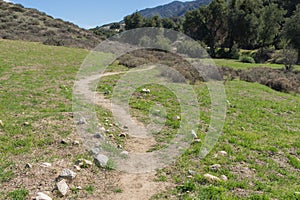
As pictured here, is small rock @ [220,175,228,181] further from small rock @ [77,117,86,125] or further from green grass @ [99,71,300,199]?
→ small rock @ [77,117,86,125]

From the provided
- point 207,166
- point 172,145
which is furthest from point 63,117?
point 207,166

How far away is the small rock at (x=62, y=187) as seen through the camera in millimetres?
4463

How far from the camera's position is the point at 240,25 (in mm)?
50312

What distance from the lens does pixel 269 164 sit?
6.32 metres

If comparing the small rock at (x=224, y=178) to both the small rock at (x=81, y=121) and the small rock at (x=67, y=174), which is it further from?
the small rock at (x=81, y=121)

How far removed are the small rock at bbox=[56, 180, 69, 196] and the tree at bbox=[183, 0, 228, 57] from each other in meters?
52.8

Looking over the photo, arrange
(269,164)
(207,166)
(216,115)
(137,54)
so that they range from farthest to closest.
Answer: (137,54), (216,115), (269,164), (207,166)

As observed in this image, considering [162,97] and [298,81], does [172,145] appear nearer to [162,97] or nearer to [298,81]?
[162,97]

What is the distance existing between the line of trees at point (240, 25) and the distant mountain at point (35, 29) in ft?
85.0

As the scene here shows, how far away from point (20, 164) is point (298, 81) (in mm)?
24405

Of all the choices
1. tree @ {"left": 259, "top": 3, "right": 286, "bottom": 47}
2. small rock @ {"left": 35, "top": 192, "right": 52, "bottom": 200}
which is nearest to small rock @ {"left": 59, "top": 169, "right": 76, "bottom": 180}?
small rock @ {"left": 35, "top": 192, "right": 52, "bottom": 200}

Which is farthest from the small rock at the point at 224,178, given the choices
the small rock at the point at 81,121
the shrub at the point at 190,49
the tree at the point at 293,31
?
the tree at the point at 293,31

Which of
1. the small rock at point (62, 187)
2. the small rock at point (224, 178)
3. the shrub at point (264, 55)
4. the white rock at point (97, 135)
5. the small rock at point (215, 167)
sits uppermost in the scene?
the shrub at point (264, 55)

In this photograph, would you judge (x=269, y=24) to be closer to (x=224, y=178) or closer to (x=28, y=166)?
(x=224, y=178)
